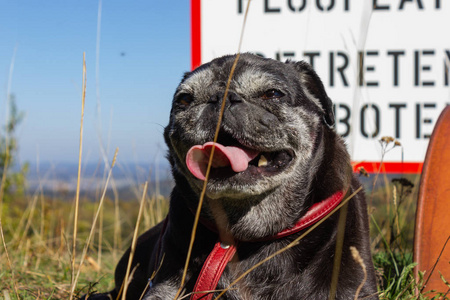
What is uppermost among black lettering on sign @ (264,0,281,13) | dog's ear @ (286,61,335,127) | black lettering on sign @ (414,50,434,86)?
black lettering on sign @ (264,0,281,13)

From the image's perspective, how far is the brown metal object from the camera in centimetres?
259

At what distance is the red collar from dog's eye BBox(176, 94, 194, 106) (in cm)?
82

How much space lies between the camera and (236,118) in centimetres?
215

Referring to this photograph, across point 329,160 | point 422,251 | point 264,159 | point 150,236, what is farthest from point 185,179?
point 422,251

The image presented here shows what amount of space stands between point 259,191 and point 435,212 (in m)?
1.22

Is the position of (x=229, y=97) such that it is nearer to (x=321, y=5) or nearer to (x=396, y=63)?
(x=321, y=5)

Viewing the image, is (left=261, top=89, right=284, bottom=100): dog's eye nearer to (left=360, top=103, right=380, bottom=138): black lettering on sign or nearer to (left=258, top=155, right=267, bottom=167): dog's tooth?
(left=258, top=155, right=267, bottom=167): dog's tooth

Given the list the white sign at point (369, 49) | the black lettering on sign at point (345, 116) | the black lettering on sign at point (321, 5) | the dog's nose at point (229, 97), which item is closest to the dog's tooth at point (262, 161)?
the dog's nose at point (229, 97)

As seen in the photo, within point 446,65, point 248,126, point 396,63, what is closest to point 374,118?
point 396,63

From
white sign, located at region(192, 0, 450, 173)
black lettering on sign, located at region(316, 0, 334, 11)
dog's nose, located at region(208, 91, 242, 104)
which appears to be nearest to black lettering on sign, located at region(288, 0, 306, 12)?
white sign, located at region(192, 0, 450, 173)

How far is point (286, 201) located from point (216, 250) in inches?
18.5

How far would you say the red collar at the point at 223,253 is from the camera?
6.71 ft

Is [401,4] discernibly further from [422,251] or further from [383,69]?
[422,251]

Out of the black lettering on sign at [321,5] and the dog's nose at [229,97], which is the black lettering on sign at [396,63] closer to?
the black lettering on sign at [321,5]
